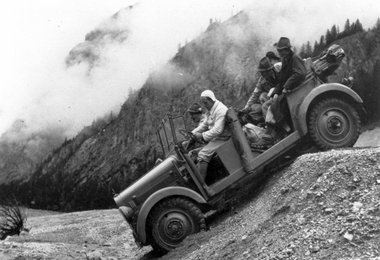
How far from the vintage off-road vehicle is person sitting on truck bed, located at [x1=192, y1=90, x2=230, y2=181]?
11 centimetres

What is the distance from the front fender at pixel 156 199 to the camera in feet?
25.3

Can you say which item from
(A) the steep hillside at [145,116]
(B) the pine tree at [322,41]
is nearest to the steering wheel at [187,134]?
(B) the pine tree at [322,41]

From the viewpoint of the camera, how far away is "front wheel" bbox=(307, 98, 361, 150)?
8539 mm

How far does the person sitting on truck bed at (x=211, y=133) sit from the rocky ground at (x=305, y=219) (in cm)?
101

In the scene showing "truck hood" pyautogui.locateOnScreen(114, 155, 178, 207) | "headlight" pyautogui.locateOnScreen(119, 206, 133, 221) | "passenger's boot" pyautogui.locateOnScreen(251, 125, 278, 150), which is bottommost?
"passenger's boot" pyautogui.locateOnScreen(251, 125, 278, 150)

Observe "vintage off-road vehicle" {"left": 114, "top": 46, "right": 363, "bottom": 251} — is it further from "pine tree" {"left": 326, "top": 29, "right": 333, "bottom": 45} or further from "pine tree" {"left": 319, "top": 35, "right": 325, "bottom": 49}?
"pine tree" {"left": 326, "top": 29, "right": 333, "bottom": 45}

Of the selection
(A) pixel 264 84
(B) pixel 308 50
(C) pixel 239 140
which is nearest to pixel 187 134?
(C) pixel 239 140

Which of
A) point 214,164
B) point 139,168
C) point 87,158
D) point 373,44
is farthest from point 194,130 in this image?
point 87,158

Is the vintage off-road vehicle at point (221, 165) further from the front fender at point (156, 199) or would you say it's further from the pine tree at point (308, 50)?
the pine tree at point (308, 50)

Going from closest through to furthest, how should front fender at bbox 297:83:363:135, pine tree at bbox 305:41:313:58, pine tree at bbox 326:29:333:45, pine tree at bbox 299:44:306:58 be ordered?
front fender at bbox 297:83:363:135, pine tree at bbox 305:41:313:58, pine tree at bbox 299:44:306:58, pine tree at bbox 326:29:333:45

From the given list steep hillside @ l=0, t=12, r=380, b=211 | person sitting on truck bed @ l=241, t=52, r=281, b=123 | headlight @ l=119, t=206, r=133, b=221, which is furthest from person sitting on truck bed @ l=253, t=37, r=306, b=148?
steep hillside @ l=0, t=12, r=380, b=211

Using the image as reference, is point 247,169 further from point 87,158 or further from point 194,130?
point 87,158

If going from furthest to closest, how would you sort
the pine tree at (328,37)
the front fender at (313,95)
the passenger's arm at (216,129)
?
the pine tree at (328,37) → the front fender at (313,95) → the passenger's arm at (216,129)

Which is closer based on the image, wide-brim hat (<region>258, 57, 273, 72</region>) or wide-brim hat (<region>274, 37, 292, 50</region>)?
wide-brim hat (<region>274, 37, 292, 50</region>)
